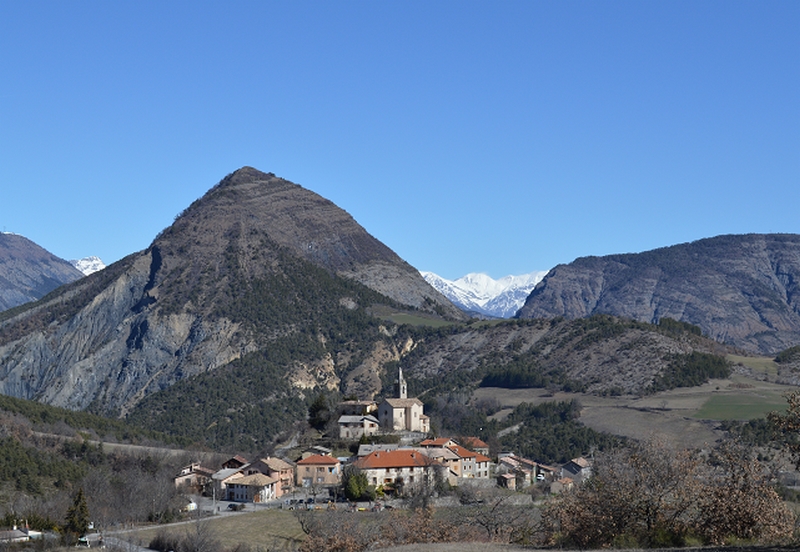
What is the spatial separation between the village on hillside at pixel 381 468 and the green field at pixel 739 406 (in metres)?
30.6

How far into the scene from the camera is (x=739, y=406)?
476 feet

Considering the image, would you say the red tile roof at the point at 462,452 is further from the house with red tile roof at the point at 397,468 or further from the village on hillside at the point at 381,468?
the house with red tile roof at the point at 397,468

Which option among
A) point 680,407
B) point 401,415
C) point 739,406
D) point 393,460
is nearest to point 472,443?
point 401,415

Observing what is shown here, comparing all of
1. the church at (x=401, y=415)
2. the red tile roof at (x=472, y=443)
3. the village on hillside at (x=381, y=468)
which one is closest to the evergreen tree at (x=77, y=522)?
the village on hillside at (x=381, y=468)

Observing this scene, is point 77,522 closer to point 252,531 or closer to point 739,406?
point 252,531

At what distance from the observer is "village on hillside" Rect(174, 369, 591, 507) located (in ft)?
318

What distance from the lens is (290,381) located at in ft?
646

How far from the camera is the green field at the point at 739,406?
139875 millimetres

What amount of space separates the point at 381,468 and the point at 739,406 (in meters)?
64.6

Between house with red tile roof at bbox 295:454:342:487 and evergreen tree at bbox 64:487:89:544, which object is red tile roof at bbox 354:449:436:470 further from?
evergreen tree at bbox 64:487:89:544

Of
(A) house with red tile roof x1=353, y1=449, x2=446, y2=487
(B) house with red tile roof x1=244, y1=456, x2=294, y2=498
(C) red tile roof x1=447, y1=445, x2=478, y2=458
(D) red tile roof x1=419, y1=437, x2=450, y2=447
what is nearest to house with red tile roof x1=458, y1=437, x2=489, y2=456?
(C) red tile roof x1=447, y1=445, x2=478, y2=458

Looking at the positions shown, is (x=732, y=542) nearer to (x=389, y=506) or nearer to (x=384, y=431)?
(x=389, y=506)

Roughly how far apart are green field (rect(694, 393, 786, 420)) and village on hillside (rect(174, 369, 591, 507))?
30.6 metres

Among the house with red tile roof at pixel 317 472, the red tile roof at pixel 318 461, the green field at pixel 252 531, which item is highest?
the red tile roof at pixel 318 461
